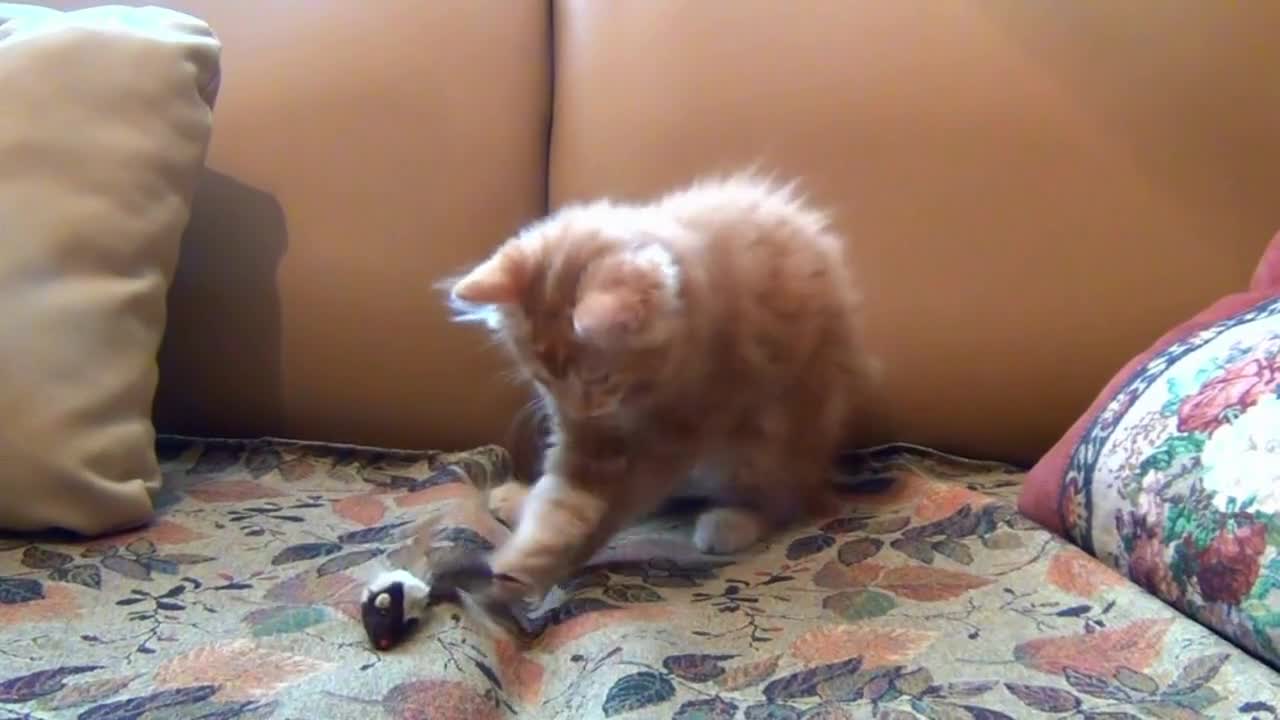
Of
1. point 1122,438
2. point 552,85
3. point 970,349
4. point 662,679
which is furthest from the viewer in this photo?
point 552,85

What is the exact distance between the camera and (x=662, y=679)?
→ 2.69 ft

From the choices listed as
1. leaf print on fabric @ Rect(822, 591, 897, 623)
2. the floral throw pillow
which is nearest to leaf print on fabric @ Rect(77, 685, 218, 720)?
leaf print on fabric @ Rect(822, 591, 897, 623)

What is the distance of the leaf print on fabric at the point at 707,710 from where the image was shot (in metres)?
0.77

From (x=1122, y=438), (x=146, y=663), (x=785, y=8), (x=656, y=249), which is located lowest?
(x=146, y=663)

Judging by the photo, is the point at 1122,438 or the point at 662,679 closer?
the point at 662,679

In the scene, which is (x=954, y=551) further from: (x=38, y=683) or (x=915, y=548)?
(x=38, y=683)

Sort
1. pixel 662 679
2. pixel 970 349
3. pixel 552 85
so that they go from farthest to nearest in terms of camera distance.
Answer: pixel 552 85
pixel 970 349
pixel 662 679

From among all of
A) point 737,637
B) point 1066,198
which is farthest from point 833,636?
point 1066,198

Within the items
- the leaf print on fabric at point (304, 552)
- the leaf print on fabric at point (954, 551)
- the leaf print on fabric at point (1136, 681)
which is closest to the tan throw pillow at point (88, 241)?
the leaf print on fabric at point (304, 552)

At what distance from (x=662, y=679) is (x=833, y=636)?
156 mm

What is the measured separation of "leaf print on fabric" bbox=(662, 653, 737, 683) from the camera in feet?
2.72

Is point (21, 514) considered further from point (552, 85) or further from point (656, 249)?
point (552, 85)

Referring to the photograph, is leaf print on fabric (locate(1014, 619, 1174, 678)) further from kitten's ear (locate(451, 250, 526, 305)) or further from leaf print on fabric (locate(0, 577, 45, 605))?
leaf print on fabric (locate(0, 577, 45, 605))

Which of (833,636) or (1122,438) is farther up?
(1122,438)
